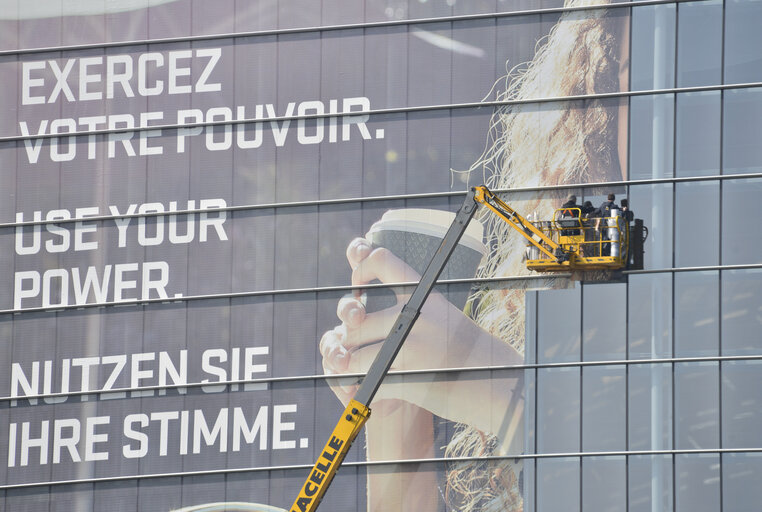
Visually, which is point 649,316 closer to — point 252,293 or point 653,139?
point 653,139

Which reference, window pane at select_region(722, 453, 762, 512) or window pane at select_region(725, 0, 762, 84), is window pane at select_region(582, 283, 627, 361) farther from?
window pane at select_region(725, 0, 762, 84)

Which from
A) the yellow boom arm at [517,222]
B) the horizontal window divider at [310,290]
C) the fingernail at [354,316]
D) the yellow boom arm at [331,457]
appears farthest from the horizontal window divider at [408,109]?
the yellow boom arm at [331,457]

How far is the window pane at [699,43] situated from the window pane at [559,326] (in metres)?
8.27

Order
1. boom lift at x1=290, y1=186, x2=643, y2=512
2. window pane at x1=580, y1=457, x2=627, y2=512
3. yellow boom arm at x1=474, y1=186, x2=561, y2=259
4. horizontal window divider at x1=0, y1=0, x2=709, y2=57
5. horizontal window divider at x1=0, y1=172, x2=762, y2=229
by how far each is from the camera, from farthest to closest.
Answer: horizontal window divider at x1=0, y1=0, x2=709, y2=57 < horizontal window divider at x1=0, y1=172, x2=762, y2=229 < window pane at x1=580, y1=457, x2=627, y2=512 < yellow boom arm at x1=474, y1=186, x2=561, y2=259 < boom lift at x1=290, y1=186, x2=643, y2=512

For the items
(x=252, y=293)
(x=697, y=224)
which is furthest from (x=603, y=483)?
(x=252, y=293)

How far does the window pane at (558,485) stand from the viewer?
4481 centimetres

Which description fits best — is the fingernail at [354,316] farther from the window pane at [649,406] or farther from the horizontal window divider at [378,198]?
the window pane at [649,406]

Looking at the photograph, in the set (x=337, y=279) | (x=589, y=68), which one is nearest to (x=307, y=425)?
(x=337, y=279)

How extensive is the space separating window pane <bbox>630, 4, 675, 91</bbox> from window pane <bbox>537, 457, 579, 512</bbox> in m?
13.0

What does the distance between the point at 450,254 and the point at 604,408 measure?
304 inches

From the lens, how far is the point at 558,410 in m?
45.3

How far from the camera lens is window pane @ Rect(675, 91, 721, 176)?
4531cm

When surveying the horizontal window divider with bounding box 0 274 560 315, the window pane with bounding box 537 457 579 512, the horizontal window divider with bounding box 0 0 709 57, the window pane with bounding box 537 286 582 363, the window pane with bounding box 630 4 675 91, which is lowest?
the window pane with bounding box 537 457 579 512

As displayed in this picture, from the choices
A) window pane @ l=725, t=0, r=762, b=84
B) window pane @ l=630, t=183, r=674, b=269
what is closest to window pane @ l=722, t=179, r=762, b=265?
window pane @ l=630, t=183, r=674, b=269
